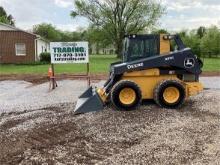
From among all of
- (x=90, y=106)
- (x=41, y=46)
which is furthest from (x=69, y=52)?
(x=41, y=46)

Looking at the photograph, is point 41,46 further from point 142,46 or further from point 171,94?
point 171,94

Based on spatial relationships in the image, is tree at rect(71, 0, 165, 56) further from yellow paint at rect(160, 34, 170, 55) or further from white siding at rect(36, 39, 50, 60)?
yellow paint at rect(160, 34, 170, 55)

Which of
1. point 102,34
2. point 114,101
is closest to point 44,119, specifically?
point 114,101

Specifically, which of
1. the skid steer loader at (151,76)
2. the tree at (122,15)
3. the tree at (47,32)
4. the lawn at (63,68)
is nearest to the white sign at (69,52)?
the skid steer loader at (151,76)

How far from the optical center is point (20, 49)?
40.1 metres

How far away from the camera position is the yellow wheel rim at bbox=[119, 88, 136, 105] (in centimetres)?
1110

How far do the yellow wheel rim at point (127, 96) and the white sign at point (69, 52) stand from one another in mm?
6619

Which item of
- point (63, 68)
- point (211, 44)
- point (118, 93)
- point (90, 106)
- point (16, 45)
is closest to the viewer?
point (90, 106)

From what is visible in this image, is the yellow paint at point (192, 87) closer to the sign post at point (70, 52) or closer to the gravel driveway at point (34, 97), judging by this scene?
the gravel driveway at point (34, 97)

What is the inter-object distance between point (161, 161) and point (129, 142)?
1301 mm

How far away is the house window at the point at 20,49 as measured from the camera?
4000cm

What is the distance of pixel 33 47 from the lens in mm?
40031

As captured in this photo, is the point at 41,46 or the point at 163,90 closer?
the point at 163,90

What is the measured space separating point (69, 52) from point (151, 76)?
21.9 feet
